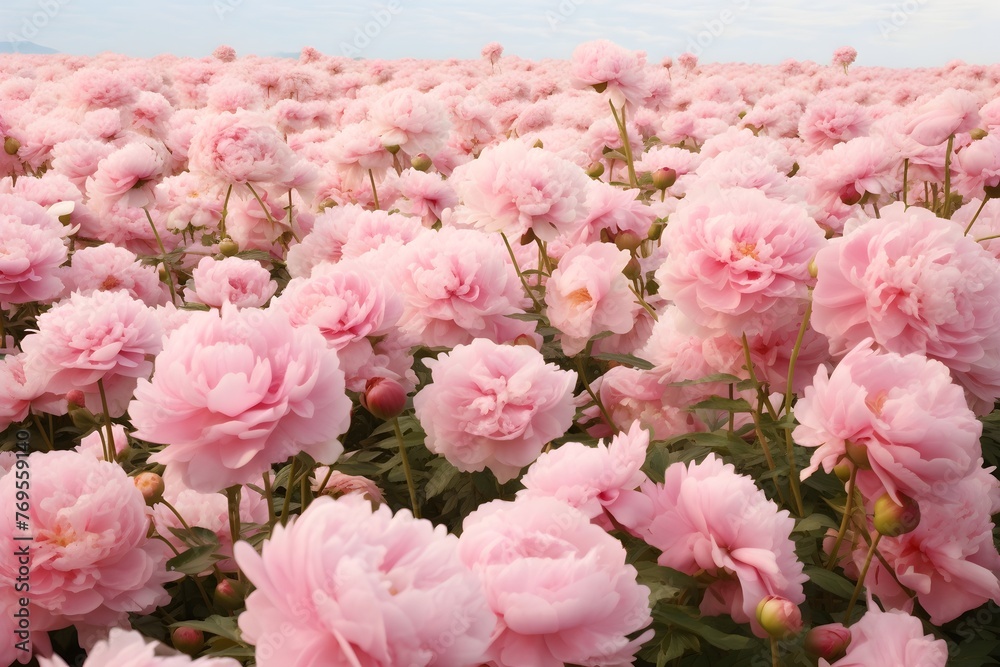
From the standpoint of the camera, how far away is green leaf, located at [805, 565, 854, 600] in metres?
0.93

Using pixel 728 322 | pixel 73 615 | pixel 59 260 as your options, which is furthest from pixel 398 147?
pixel 73 615

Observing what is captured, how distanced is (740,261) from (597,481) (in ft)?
1.31

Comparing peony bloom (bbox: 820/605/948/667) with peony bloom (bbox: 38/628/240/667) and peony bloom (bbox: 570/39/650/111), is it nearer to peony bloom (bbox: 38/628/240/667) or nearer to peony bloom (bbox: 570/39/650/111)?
peony bloom (bbox: 38/628/240/667)

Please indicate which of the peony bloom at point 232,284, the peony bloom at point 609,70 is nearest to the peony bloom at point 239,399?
the peony bloom at point 232,284

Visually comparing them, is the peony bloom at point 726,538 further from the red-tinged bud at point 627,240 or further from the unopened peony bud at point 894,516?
the red-tinged bud at point 627,240

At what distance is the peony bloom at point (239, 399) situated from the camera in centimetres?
82

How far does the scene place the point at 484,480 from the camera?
4.19 ft

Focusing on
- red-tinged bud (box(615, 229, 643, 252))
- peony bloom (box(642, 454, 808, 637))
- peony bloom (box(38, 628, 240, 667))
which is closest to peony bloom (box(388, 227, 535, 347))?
red-tinged bud (box(615, 229, 643, 252))

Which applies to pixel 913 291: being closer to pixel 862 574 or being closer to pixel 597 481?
pixel 862 574

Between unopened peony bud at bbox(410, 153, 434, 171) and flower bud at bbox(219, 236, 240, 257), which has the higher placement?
unopened peony bud at bbox(410, 153, 434, 171)

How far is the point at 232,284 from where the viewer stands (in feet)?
5.89

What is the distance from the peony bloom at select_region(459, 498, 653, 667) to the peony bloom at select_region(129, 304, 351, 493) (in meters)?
0.26

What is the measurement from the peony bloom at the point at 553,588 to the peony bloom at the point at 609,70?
5.82 feet

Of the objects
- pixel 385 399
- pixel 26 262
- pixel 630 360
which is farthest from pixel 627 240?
pixel 26 262
